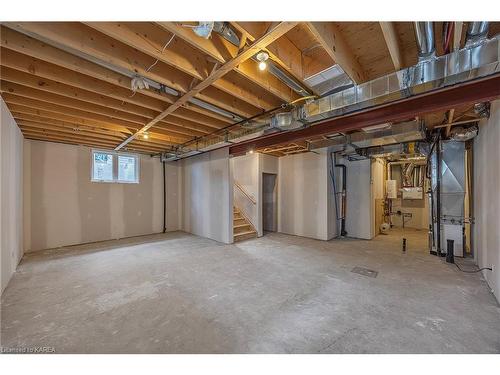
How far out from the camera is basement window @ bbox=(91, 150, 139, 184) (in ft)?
17.8

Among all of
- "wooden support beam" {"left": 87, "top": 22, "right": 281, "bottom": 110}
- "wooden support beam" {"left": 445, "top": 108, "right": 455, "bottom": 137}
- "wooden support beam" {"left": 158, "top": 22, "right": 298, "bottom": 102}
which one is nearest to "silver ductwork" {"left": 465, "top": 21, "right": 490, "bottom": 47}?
"wooden support beam" {"left": 445, "top": 108, "right": 455, "bottom": 137}

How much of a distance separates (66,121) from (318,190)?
5530 mm

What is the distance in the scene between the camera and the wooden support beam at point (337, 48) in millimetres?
1501

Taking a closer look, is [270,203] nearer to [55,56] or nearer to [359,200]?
[359,200]

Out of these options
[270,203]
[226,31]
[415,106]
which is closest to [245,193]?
[270,203]

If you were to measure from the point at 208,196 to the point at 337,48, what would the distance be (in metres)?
4.57

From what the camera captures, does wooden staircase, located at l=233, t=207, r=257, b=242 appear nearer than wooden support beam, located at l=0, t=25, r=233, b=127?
No

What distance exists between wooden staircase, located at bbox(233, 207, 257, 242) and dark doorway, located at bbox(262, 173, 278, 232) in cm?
99

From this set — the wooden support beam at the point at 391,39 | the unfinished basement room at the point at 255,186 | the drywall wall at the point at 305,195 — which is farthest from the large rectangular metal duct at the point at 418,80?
the drywall wall at the point at 305,195

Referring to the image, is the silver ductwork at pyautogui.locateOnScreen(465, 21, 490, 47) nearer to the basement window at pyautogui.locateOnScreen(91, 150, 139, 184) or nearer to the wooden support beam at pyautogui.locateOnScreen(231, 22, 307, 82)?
the wooden support beam at pyautogui.locateOnScreen(231, 22, 307, 82)

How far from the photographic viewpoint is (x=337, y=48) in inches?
68.3

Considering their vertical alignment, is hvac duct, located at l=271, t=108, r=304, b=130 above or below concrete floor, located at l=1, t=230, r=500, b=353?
above

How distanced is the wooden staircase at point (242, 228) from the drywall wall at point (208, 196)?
424mm

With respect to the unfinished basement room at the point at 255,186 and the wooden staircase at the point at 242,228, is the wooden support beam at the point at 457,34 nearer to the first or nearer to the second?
the unfinished basement room at the point at 255,186
